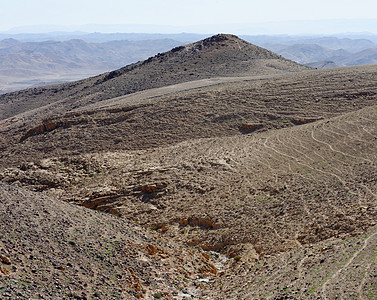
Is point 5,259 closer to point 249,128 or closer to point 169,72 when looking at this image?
point 249,128

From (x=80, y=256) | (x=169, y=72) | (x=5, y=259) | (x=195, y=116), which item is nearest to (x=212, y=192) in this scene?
(x=80, y=256)

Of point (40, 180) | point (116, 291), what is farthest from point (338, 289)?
point (40, 180)

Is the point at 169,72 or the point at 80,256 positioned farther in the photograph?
the point at 169,72

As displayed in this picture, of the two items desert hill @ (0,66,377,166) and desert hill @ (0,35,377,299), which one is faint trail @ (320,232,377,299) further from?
desert hill @ (0,66,377,166)

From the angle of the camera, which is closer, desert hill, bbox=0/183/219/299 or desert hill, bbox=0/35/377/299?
desert hill, bbox=0/183/219/299

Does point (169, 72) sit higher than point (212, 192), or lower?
higher

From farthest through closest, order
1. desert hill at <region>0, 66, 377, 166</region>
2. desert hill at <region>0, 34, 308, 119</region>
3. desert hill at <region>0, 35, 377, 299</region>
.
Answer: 1. desert hill at <region>0, 34, 308, 119</region>
2. desert hill at <region>0, 66, 377, 166</region>
3. desert hill at <region>0, 35, 377, 299</region>

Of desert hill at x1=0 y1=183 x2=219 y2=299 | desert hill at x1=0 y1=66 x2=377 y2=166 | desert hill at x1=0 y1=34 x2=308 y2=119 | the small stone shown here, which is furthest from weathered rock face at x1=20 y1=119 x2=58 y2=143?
the small stone

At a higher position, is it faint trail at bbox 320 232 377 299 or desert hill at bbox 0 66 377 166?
desert hill at bbox 0 66 377 166
